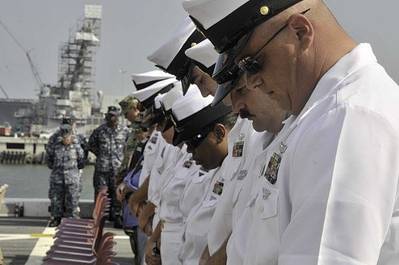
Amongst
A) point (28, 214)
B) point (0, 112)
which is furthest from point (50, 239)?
point (0, 112)

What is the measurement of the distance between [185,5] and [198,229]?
1.37m

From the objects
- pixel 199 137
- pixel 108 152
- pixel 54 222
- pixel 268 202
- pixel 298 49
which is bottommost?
pixel 54 222

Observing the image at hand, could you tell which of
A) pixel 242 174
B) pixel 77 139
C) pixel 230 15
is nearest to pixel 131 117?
pixel 77 139

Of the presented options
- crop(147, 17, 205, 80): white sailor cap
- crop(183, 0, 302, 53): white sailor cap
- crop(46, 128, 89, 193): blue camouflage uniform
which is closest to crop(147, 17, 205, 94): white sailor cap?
crop(147, 17, 205, 80): white sailor cap

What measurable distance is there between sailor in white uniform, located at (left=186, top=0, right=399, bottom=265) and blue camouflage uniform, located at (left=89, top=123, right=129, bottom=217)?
7.58 metres

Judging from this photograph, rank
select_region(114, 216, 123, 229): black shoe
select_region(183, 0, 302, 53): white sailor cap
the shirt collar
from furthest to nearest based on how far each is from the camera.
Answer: select_region(114, 216, 123, 229): black shoe, select_region(183, 0, 302, 53): white sailor cap, the shirt collar

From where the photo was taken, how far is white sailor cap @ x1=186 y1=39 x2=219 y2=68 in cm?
288

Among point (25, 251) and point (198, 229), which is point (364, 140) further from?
point (25, 251)

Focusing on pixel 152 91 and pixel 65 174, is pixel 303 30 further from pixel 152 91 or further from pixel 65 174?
pixel 65 174

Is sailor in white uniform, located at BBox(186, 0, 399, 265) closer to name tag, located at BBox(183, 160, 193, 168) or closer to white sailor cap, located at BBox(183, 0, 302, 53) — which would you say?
white sailor cap, located at BBox(183, 0, 302, 53)

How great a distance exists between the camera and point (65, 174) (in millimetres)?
9164

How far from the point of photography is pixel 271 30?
4.87 ft

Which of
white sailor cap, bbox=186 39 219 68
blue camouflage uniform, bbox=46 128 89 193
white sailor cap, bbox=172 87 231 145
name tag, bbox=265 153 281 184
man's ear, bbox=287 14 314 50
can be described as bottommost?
blue camouflage uniform, bbox=46 128 89 193

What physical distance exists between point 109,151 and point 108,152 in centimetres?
2
